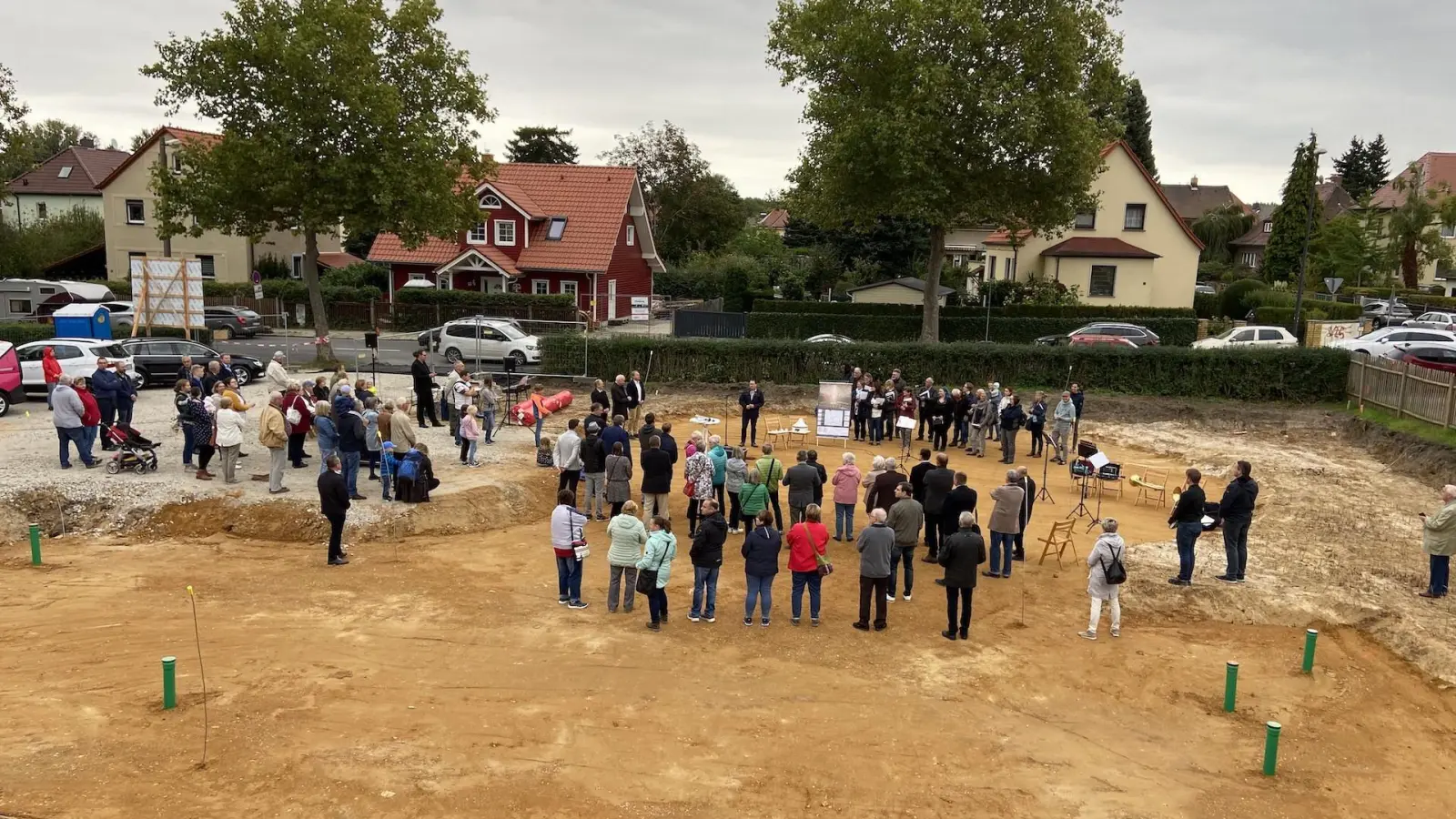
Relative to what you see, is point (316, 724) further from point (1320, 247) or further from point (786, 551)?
point (1320, 247)

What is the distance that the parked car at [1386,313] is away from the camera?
42075 millimetres

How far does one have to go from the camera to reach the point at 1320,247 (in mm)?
57875

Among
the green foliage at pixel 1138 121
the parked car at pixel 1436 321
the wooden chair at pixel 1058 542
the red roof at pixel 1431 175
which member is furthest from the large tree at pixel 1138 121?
the wooden chair at pixel 1058 542

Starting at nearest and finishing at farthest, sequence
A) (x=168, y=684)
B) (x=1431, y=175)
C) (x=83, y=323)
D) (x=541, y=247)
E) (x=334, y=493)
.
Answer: (x=168, y=684) → (x=334, y=493) → (x=83, y=323) → (x=541, y=247) → (x=1431, y=175)

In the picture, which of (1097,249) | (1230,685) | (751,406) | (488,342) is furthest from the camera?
(1097,249)

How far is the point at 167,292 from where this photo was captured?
2806 centimetres

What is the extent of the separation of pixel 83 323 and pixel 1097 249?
4095 cm

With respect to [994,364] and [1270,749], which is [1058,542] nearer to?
[1270,749]

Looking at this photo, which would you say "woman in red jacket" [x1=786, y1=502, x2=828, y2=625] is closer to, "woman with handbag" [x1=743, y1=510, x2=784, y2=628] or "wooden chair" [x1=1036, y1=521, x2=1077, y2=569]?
"woman with handbag" [x1=743, y1=510, x2=784, y2=628]

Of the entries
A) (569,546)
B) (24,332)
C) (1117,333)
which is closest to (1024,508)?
(569,546)

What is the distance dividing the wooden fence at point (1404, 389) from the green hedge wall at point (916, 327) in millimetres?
12159

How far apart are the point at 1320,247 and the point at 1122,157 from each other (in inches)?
882

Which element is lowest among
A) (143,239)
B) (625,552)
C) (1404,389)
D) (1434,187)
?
(625,552)

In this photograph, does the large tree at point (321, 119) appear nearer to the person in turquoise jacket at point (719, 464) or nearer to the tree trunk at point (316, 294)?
the tree trunk at point (316, 294)
